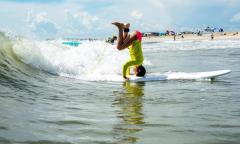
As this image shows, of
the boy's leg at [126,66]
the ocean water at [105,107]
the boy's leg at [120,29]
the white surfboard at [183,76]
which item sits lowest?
the ocean water at [105,107]

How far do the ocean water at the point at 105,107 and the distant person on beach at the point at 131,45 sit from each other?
24.6 inches

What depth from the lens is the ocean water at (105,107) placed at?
4746mm

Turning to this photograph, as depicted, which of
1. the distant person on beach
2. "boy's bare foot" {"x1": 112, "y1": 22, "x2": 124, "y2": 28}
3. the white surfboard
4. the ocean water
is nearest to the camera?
the ocean water

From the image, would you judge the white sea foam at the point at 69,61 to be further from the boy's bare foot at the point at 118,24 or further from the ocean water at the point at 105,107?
the boy's bare foot at the point at 118,24

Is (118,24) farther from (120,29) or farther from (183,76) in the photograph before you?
(183,76)

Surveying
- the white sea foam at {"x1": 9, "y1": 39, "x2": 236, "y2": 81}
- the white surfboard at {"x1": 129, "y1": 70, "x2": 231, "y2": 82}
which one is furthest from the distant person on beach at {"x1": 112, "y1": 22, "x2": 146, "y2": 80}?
the white sea foam at {"x1": 9, "y1": 39, "x2": 236, "y2": 81}

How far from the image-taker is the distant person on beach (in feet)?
40.2

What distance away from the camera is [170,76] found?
12039mm

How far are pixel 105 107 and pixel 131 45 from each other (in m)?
5.69

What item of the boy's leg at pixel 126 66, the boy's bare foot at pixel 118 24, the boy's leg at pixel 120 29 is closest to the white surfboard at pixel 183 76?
the boy's leg at pixel 126 66

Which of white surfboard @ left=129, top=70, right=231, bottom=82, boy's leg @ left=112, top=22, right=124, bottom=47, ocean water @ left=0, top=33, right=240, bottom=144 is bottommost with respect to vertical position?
ocean water @ left=0, top=33, right=240, bottom=144

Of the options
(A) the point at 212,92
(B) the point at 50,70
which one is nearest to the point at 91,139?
(A) the point at 212,92

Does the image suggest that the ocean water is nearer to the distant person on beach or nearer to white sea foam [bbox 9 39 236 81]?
white sea foam [bbox 9 39 236 81]

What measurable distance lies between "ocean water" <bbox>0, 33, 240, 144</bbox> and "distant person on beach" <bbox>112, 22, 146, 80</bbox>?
Result: 624 millimetres
